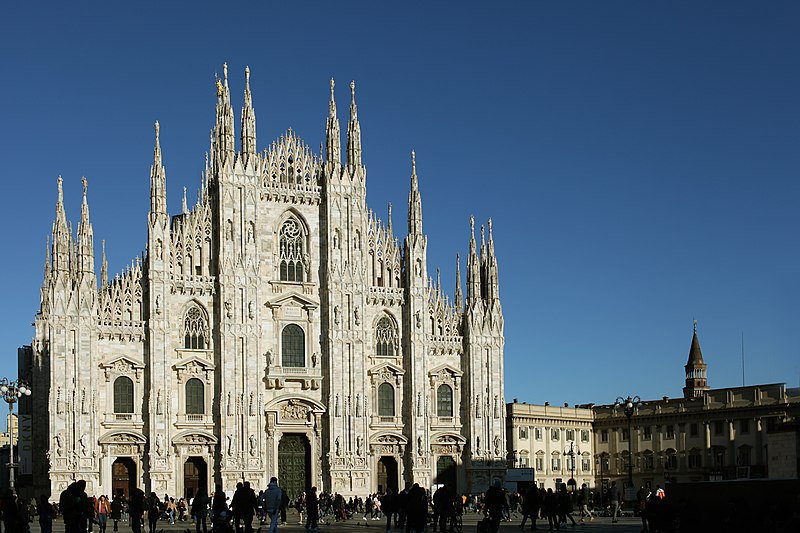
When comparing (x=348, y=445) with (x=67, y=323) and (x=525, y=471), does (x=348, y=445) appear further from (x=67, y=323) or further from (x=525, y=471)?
(x=67, y=323)

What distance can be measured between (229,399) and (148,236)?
9.74 meters

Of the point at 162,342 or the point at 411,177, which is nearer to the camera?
the point at 162,342

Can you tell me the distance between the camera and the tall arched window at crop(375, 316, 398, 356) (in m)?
73.4

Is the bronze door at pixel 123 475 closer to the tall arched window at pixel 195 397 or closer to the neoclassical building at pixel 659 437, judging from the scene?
the tall arched window at pixel 195 397

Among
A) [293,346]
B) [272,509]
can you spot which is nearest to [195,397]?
[293,346]

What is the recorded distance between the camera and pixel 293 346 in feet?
233

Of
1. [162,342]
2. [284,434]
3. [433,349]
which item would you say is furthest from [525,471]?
[162,342]

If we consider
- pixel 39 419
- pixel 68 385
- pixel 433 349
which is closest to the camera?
pixel 68 385

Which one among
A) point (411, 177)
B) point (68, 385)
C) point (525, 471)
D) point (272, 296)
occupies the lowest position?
point (525, 471)

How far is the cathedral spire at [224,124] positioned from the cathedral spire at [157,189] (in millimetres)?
3593

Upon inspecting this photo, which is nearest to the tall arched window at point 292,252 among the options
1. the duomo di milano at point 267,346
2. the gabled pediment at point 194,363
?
the duomo di milano at point 267,346

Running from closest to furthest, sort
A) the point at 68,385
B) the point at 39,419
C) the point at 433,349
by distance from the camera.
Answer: the point at 68,385
the point at 39,419
the point at 433,349

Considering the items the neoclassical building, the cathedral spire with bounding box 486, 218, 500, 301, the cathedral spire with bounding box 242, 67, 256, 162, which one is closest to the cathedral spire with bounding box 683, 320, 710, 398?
the neoclassical building

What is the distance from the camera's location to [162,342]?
66938mm
